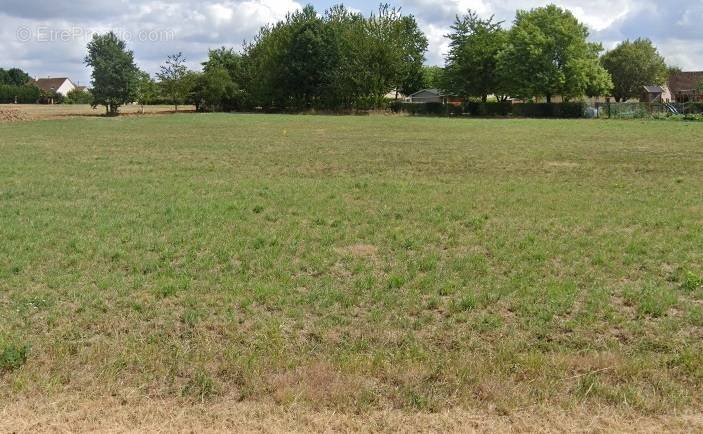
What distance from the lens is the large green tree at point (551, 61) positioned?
54375mm

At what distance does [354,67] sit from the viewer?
Answer: 204 feet

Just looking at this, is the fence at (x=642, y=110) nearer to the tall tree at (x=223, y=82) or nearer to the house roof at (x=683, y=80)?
the tall tree at (x=223, y=82)

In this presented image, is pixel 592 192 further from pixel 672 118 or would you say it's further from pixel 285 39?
pixel 285 39

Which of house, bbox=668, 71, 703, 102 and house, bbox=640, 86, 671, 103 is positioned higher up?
house, bbox=668, 71, 703, 102

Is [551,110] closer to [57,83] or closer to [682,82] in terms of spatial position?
[682,82]

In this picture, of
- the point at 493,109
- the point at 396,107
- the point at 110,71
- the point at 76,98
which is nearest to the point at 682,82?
the point at 493,109

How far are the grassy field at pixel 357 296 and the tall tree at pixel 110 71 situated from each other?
52.3 m

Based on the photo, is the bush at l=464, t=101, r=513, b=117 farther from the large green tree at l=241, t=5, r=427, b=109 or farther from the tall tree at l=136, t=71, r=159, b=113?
the tall tree at l=136, t=71, r=159, b=113

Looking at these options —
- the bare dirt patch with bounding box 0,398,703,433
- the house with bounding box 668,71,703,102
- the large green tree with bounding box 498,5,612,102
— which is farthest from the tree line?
the bare dirt patch with bounding box 0,398,703,433

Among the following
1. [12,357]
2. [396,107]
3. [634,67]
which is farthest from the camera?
[634,67]

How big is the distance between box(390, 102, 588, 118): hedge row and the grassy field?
1737 inches

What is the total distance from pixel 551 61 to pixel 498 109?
6.65 m

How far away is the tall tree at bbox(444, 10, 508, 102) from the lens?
58781 mm

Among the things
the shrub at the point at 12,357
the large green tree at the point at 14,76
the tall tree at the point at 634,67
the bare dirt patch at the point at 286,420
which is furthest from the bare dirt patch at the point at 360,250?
the large green tree at the point at 14,76
